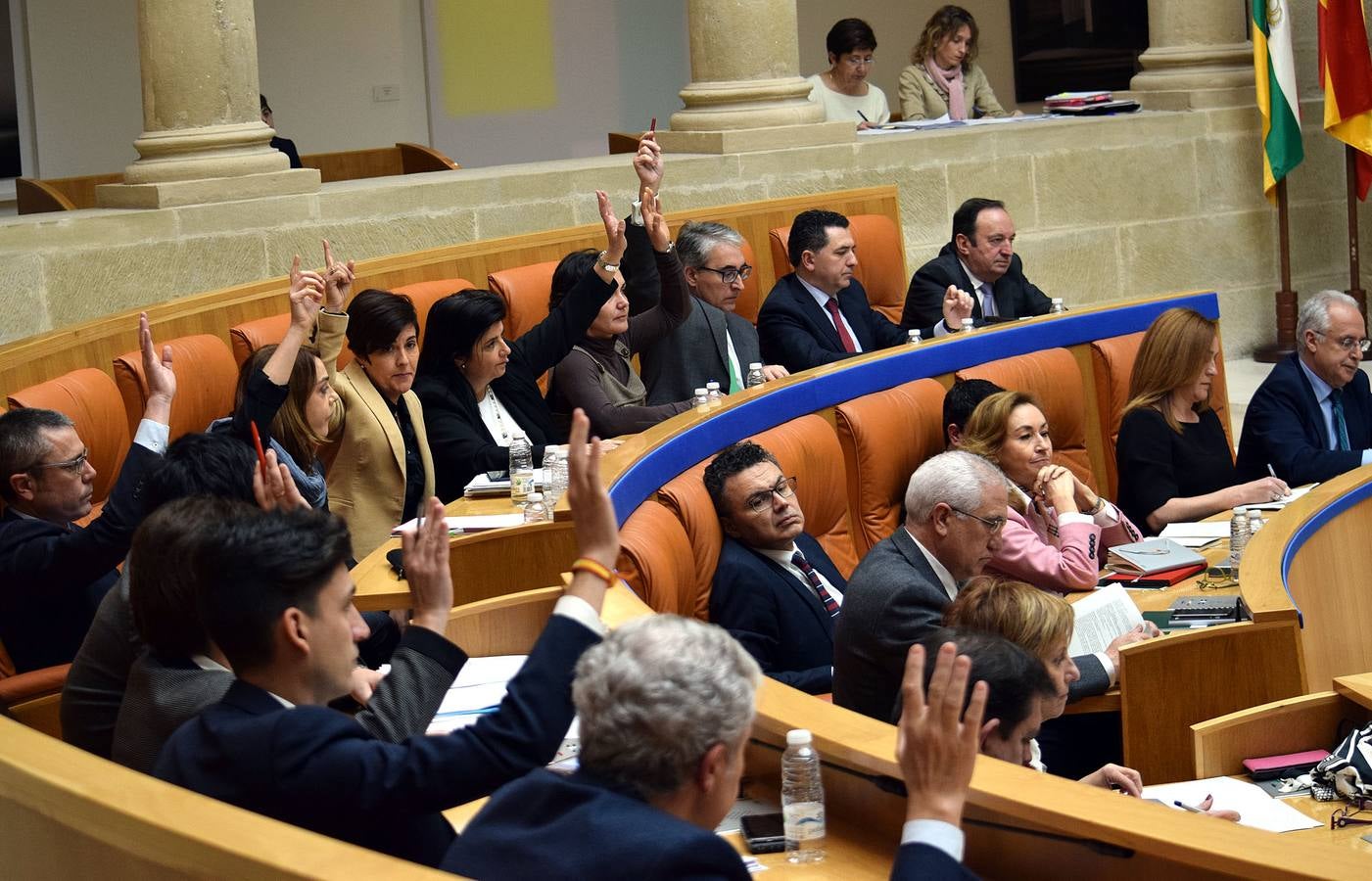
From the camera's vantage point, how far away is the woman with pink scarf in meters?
9.02

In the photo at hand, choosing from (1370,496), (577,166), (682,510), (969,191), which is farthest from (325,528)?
(969,191)

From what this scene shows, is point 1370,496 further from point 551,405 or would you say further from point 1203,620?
point 551,405

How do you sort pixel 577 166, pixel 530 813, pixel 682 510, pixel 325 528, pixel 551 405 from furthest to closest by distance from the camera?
pixel 577 166 < pixel 551 405 < pixel 682 510 < pixel 325 528 < pixel 530 813

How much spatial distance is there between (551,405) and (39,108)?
20.8ft

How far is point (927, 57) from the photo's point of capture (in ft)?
30.2

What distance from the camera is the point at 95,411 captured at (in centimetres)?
424

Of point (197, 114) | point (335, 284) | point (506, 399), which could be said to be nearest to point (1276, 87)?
point (506, 399)

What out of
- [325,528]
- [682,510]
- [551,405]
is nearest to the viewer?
[325,528]

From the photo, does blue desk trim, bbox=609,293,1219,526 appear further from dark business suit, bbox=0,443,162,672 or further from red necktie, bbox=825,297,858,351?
dark business suit, bbox=0,443,162,672

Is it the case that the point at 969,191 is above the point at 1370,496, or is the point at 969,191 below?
above

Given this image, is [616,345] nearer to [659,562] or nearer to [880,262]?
[659,562]

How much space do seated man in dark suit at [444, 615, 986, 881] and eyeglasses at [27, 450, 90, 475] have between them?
2.08m

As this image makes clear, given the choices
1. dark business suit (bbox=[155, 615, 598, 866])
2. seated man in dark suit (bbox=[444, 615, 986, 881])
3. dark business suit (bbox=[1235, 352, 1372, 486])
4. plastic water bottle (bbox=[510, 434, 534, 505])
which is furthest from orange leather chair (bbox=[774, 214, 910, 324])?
seated man in dark suit (bbox=[444, 615, 986, 881])

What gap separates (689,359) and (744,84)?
2.28 metres
